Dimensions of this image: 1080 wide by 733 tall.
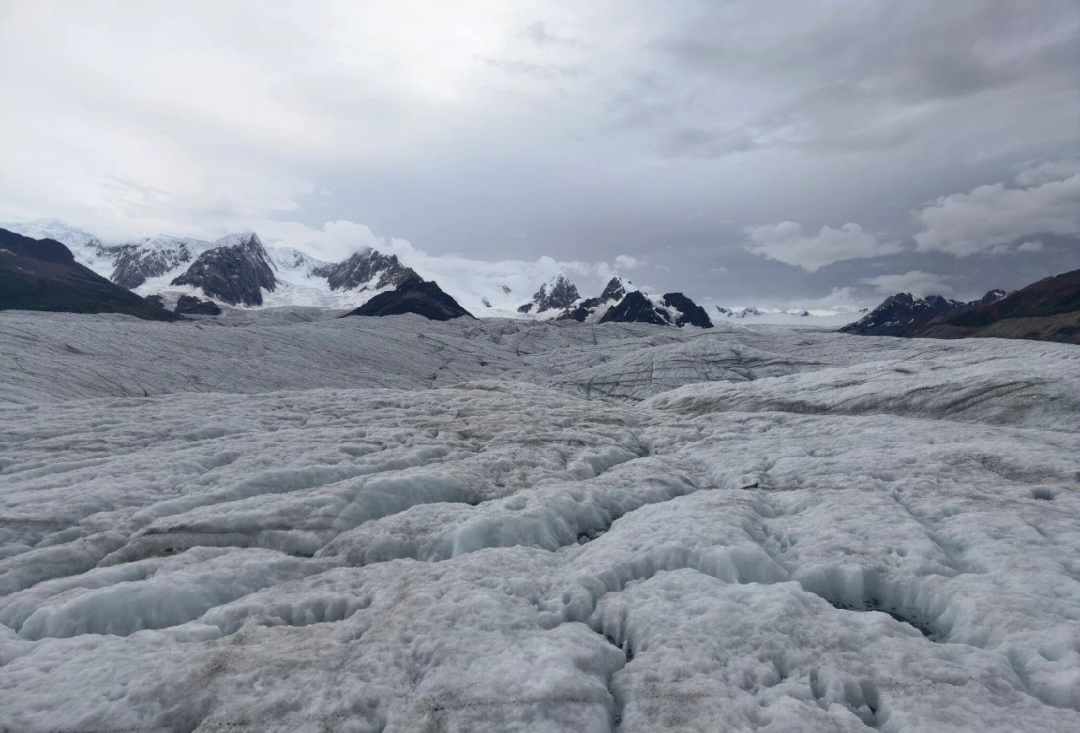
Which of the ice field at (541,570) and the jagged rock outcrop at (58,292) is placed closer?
the ice field at (541,570)

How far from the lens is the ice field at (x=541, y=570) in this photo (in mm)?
5973

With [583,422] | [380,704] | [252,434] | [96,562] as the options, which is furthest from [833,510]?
[252,434]

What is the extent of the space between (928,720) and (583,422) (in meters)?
15.2

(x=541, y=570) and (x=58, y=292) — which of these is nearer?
(x=541, y=570)

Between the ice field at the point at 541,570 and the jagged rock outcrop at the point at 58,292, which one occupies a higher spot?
the jagged rock outcrop at the point at 58,292

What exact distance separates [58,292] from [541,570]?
20659 cm

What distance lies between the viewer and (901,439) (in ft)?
52.2

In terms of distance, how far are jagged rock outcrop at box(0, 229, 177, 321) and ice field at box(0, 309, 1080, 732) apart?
158m

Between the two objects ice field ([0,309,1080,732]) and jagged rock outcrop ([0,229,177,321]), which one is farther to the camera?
jagged rock outcrop ([0,229,177,321])

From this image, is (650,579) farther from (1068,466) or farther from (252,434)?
(252,434)

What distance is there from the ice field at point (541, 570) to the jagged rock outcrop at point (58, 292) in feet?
519

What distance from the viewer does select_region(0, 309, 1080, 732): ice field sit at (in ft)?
19.6

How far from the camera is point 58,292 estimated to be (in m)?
159

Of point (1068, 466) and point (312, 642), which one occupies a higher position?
point (1068, 466)
